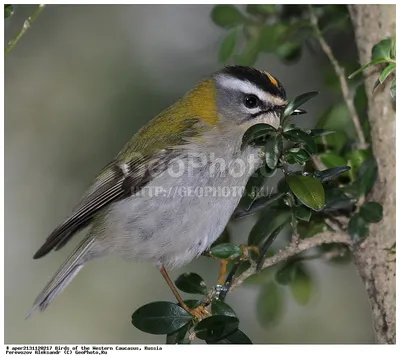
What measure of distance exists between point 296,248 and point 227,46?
123 cm

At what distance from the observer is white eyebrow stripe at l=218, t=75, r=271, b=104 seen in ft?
10.3

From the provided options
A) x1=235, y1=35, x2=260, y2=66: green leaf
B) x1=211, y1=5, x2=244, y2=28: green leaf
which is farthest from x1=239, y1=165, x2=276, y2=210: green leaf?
x1=211, y1=5, x2=244, y2=28: green leaf

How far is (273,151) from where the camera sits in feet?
7.80

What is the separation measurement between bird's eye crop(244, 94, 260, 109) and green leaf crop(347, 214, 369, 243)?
767 millimetres

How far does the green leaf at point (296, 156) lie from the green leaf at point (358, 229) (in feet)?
1.93

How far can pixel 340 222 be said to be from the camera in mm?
2998

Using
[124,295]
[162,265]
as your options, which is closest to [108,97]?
[124,295]

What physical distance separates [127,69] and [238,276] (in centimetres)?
230

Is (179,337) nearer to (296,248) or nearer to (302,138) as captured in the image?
(296,248)

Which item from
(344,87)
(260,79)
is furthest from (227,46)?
(344,87)

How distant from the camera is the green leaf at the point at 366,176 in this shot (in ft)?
9.52

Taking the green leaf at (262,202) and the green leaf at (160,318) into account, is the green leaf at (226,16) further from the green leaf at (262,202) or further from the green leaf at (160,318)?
the green leaf at (160,318)

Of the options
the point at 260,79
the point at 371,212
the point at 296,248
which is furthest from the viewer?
the point at 260,79

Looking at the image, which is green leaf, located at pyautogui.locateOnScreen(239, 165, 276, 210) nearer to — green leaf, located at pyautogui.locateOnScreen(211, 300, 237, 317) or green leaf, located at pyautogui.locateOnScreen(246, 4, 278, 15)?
green leaf, located at pyautogui.locateOnScreen(211, 300, 237, 317)
